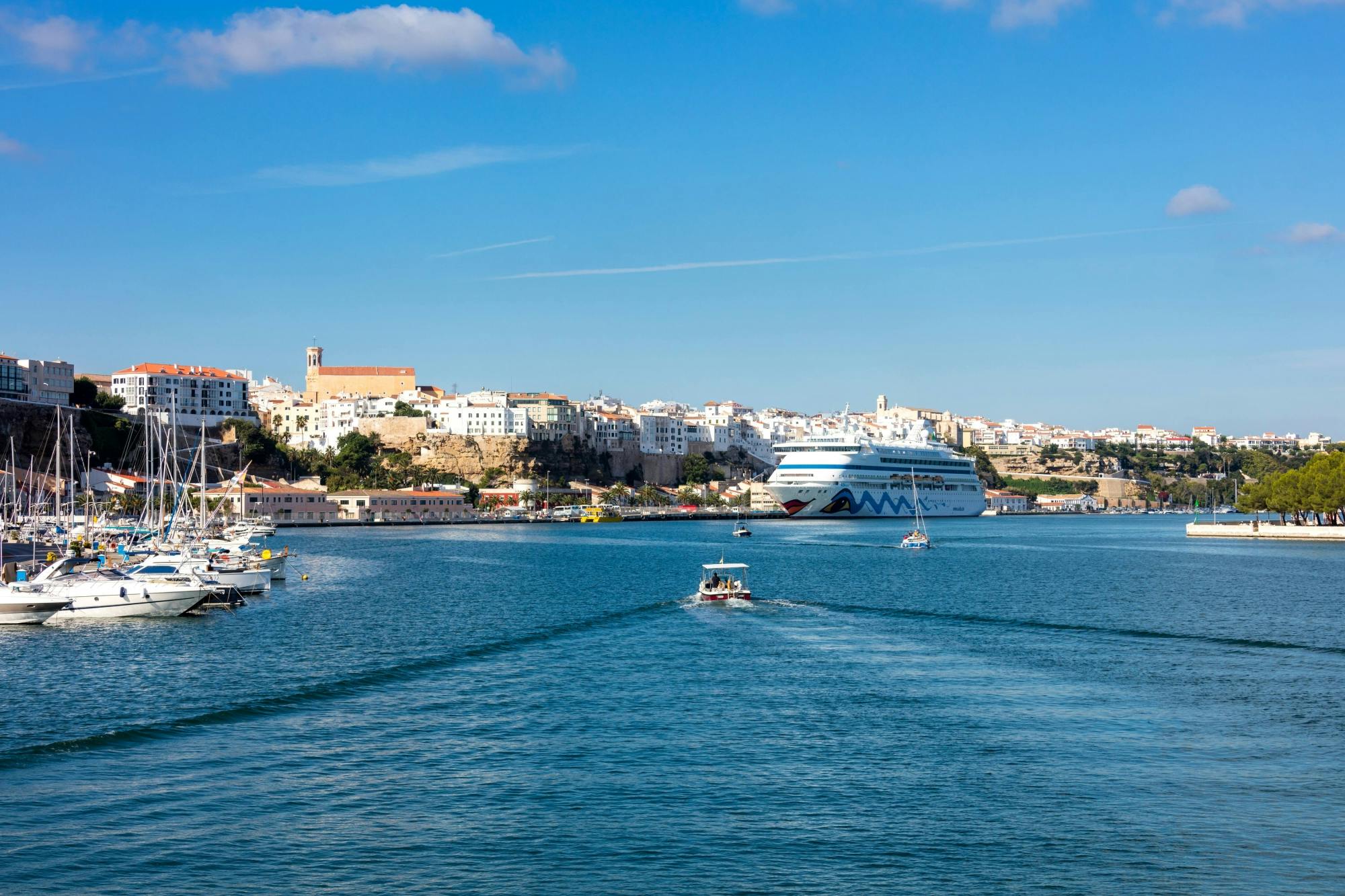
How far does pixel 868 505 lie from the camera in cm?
9331

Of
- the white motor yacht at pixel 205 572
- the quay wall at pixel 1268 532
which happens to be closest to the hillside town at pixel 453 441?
the quay wall at pixel 1268 532

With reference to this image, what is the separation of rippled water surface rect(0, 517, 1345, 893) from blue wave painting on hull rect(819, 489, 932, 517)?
200 feet

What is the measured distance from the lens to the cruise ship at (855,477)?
89625 mm

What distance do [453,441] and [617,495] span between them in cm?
1491

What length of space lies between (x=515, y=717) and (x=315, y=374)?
11757 cm

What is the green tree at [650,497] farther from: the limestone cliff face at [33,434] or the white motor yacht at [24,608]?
the white motor yacht at [24,608]

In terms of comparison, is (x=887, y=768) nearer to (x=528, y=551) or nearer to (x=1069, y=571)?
(x=1069, y=571)

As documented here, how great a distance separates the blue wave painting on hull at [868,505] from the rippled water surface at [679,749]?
6092 cm

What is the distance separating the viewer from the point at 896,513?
96000 millimetres

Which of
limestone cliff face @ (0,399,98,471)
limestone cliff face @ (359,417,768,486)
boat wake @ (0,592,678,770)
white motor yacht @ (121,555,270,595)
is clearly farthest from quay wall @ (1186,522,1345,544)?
limestone cliff face @ (0,399,98,471)

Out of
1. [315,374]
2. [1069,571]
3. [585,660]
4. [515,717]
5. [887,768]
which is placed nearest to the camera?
[887,768]

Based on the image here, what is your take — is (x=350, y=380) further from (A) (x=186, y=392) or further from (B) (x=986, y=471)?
(B) (x=986, y=471)

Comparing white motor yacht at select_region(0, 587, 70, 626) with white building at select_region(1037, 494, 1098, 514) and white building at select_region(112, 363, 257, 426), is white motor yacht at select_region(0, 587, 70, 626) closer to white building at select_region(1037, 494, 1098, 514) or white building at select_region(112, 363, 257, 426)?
white building at select_region(112, 363, 257, 426)

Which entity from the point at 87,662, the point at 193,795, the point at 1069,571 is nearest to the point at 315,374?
the point at 1069,571
